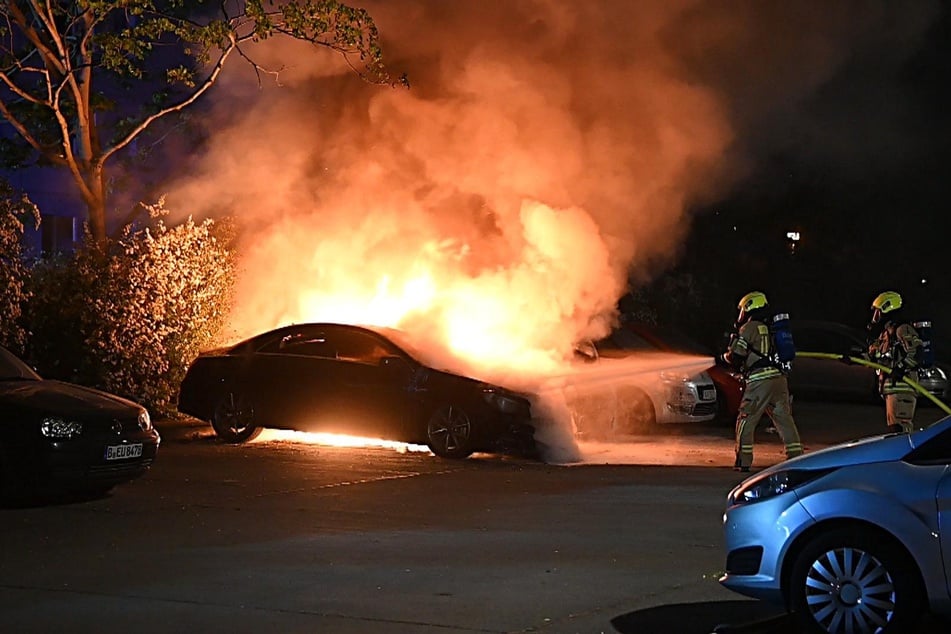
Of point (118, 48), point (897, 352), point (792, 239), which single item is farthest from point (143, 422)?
point (792, 239)

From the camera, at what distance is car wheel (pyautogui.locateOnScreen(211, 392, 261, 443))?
53.1 ft

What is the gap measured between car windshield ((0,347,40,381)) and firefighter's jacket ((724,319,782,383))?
241 inches

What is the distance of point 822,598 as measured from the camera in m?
6.73

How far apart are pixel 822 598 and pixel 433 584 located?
2.37 meters

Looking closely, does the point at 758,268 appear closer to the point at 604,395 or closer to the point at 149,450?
the point at 604,395

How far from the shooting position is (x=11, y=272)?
17484 mm

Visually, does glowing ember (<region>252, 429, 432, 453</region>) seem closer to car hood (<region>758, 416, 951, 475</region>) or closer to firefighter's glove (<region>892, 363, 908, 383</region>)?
firefighter's glove (<region>892, 363, 908, 383</region>)

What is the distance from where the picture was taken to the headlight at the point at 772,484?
6.95 m

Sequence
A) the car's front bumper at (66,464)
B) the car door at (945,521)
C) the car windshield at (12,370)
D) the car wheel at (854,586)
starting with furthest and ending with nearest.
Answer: the car windshield at (12,370)
the car's front bumper at (66,464)
the car wheel at (854,586)
the car door at (945,521)

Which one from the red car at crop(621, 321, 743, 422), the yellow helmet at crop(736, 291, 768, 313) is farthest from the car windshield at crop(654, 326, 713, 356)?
the yellow helmet at crop(736, 291, 768, 313)

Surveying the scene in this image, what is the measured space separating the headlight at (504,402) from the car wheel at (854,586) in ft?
25.4

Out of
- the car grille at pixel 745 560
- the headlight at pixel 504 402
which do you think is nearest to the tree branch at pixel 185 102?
the headlight at pixel 504 402

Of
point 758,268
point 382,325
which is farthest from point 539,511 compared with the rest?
point 758,268

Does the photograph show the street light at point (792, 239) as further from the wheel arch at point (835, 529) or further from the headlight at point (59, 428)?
Answer: the wheel arch at point (835, 529)
